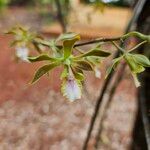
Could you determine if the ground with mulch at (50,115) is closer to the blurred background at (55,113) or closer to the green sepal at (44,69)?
the blurred background at (55,113)

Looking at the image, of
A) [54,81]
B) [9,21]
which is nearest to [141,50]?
[54,81]

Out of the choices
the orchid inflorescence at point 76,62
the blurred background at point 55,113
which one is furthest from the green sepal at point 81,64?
the blurred background at point 55,113

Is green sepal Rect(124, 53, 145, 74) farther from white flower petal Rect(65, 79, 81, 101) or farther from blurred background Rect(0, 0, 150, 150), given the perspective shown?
blurred background Rect(0, 0, 150, 150)

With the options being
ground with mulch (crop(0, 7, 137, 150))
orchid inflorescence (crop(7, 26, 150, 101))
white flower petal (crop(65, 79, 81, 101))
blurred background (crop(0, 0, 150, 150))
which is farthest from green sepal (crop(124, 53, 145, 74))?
ground with mulch (crop(0, 7, 137, 150))

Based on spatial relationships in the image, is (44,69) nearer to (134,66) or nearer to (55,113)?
(134,66)

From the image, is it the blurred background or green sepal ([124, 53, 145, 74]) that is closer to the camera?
green sepal ([124, 53, 145, 74])

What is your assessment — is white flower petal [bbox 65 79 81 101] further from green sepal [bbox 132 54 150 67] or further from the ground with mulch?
the ground with mulch

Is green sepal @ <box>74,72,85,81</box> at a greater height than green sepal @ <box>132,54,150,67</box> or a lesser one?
lesser

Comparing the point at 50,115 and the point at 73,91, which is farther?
the point at 50,115

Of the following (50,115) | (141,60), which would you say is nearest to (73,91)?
(141,60)

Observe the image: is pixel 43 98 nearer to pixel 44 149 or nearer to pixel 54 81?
pixel 54 81

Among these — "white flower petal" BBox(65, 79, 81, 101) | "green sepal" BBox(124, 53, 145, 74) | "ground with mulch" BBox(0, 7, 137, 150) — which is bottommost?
"ground with mulch" BBox(0, 7, 137, 150)
